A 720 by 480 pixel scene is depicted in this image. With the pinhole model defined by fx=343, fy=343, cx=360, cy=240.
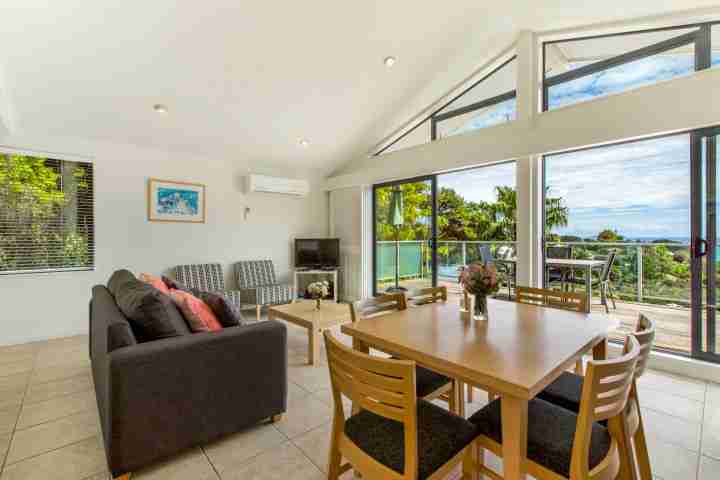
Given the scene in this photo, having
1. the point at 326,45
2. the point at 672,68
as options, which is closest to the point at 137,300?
the point at 326,45

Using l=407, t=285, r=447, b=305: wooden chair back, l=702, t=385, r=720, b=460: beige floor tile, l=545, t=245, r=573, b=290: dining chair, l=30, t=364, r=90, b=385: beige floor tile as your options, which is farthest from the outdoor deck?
l=30, t=364, r=90, b=385: beige floor tile

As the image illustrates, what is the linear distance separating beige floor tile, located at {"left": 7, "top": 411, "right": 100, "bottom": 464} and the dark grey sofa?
36cm

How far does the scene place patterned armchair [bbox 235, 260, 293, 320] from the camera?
15.8ft

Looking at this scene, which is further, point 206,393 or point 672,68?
point 672,68

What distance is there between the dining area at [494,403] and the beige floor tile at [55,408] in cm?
207

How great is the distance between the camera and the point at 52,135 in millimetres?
3900

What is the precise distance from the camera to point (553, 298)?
8.34ft

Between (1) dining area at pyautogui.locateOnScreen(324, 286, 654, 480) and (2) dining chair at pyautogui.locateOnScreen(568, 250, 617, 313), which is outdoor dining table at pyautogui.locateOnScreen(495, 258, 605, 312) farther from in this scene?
(1) dining area at pyautogui.locateOnScreen(324, 286, 654, 480)

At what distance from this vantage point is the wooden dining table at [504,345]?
1.17 metres

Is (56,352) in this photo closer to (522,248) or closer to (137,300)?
(137,300)

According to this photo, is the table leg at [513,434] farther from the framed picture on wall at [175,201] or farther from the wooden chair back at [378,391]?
the framed picture on wall at [175,201]

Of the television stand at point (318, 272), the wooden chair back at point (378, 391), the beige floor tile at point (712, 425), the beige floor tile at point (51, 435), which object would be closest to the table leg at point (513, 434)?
the wooden chair back at point (378, 391)

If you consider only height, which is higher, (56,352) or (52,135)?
(52,135)

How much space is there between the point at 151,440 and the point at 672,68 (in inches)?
185
